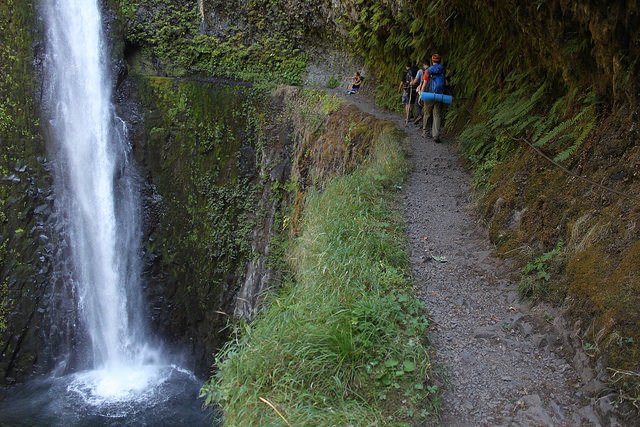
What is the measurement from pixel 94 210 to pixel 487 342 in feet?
42.8

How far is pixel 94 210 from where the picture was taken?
14.3 metres

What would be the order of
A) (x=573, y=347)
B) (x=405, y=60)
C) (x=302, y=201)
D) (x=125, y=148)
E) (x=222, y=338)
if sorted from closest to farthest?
(x=573, y=347) < (x=302, y=201) < (x=405, y=60) < (x=222, y=338) < (x=125, y=148)

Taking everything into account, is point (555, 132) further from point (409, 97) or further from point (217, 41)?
point (217, 41)

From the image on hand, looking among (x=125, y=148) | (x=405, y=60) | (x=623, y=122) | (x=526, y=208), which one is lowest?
(x=125, y=148)

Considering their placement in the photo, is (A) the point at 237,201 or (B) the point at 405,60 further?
(A) the point at 237,201

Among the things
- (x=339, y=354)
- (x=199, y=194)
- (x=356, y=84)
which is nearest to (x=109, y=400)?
(x=199, y=194)

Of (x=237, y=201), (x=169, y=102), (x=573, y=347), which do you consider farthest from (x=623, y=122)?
(x=169, y=102)

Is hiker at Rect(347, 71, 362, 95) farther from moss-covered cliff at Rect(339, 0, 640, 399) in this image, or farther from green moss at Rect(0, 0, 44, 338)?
green moss at Rect(0, 0, 44, 338)

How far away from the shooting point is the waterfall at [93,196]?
45.6 ft

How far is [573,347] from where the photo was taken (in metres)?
3.90

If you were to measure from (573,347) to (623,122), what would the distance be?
256 cm

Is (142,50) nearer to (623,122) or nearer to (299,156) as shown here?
(299,156)

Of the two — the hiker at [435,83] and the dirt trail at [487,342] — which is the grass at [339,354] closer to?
the dirt trail at [487,342]

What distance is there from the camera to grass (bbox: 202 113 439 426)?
11.3 ft
